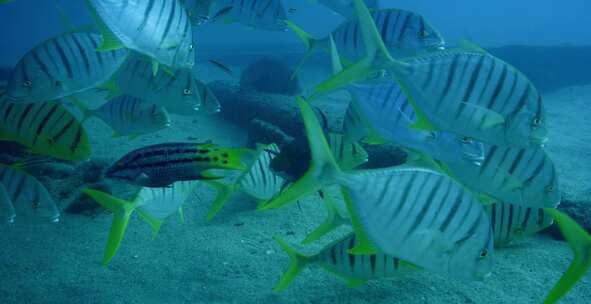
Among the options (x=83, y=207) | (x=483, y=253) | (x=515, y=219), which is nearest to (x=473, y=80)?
(x=483, y=253)

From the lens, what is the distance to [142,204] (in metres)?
2.95

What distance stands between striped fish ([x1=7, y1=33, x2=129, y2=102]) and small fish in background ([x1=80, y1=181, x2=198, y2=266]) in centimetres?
78

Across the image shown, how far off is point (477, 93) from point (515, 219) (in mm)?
1967

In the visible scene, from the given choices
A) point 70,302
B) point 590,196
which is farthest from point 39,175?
point 590,196

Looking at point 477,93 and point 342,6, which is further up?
point 477,93

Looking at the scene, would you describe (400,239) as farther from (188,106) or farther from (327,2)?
(327,2)

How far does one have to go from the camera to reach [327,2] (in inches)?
178

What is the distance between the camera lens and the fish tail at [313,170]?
138 cm

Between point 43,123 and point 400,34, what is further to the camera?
point 400,34

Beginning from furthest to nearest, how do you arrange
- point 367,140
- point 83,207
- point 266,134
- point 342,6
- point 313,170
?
1. point 266,134
2. point 83,207
3. point 342,6
4. point 367,140
5. point 313,170

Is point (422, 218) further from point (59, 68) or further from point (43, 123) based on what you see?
point (43, 123)

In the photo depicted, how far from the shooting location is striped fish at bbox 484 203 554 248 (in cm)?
339

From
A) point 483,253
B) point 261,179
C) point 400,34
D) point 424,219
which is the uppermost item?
point 400,34

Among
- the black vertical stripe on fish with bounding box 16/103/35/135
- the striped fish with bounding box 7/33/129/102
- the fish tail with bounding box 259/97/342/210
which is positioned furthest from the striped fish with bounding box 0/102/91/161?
the fish tail with bounding box 259/97/342/210
